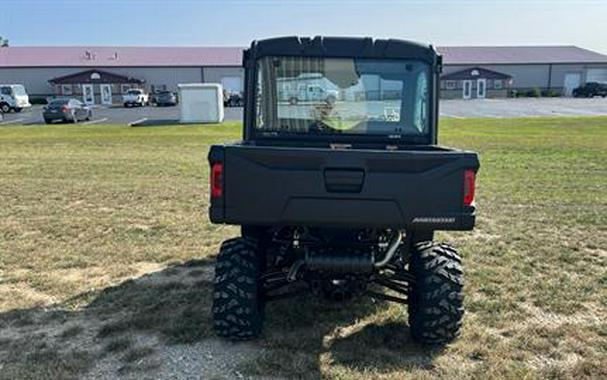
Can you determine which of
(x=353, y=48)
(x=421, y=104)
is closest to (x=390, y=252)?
(x=421, y=104)

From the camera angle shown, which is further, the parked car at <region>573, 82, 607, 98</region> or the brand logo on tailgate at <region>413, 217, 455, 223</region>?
the parked car at <region>573, 82, 607, 98</region>

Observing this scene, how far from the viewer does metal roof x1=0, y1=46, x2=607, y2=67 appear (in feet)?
187

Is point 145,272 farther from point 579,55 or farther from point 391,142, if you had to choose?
point 579,55

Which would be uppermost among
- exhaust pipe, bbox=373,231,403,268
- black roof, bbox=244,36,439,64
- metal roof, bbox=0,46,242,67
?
metal roof, bbox=0,46,242,67

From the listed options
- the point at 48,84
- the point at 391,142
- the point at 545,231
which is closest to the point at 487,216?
the point at 545,231

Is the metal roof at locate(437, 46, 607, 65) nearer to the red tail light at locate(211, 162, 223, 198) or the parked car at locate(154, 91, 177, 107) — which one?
the parked car at locate(154, 91, 177, 107)

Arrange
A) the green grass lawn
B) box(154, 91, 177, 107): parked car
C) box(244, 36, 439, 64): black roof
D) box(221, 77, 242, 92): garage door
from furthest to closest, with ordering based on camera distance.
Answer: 1. box(221, 77, 242, 92): garage door
2. box(154, 91, 177, 107): parked car
3. box(244, 36, 439, 64): black roof
4. the green grass lawn

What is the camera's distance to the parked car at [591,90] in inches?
2270

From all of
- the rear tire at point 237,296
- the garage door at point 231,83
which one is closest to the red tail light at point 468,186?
the rear tire at point 237,296

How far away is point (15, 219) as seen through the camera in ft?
26.1

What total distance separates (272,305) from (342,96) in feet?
6.36

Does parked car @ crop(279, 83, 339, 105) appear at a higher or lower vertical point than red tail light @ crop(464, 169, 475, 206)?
higher

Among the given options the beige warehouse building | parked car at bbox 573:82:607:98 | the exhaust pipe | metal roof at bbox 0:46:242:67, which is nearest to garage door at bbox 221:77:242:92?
the beige warehouse building

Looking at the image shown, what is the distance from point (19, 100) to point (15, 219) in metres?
38.6
